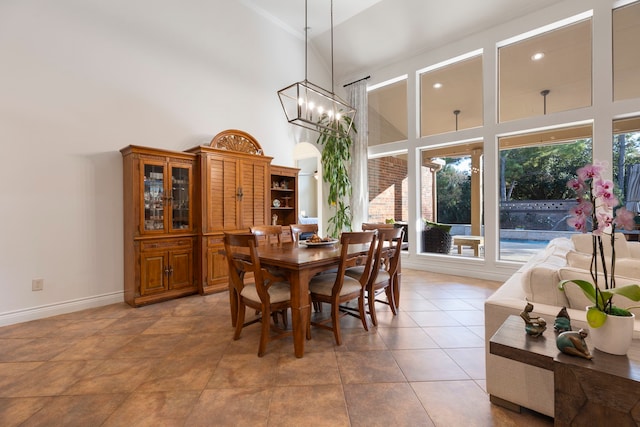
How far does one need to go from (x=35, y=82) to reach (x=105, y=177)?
1.09 meters

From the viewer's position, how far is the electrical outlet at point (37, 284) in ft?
9.99

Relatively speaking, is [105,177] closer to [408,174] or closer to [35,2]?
[35,2]

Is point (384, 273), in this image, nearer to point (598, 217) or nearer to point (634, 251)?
point (598, 217)

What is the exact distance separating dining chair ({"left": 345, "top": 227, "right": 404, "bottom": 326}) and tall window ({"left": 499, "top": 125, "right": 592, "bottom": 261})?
2.48m

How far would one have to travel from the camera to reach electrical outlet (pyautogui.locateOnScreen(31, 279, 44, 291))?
3045 millimetres

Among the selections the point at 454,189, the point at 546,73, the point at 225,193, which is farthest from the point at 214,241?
the point at 546,73

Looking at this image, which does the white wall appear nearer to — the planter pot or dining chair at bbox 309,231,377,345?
dining chair at bbox 309,231,377,345

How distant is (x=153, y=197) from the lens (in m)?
3.57

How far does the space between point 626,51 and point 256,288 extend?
5.13 m

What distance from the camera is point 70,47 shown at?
127 inches

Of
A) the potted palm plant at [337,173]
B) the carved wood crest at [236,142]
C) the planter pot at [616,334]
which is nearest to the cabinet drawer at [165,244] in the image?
the carved wood crest at [236,142]

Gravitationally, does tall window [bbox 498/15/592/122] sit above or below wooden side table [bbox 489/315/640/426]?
above

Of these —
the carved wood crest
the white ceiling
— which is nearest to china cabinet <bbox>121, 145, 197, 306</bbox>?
the carved wood crest

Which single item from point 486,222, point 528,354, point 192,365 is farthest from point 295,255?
point 486,222
